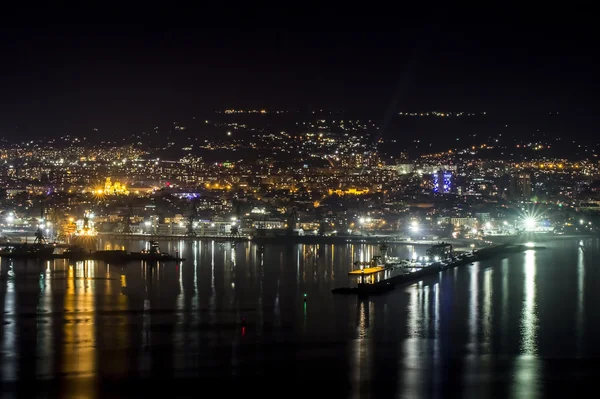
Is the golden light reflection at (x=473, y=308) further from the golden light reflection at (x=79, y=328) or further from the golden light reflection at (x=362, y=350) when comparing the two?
the golden light reflection at (x=79, y=328)

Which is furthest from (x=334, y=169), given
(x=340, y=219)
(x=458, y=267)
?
(x=458, y=267)

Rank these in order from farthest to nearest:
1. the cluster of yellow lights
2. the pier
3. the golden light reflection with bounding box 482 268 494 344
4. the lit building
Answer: the lit building → the cluster of yellow lights → the pier → the golden light reflection with bounding box 482 268 494 344

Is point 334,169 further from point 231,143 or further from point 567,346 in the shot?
point 567,346

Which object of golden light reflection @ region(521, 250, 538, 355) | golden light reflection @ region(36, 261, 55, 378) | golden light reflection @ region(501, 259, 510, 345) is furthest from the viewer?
golden light reflection @ region(501, 259, 510, 345)

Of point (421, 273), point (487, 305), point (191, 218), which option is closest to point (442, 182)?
point (191, 218)

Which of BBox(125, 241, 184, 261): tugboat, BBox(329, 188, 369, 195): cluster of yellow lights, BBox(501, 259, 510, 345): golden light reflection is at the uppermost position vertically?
BBox(329, 188, 369, 195): cluster of yellow lights

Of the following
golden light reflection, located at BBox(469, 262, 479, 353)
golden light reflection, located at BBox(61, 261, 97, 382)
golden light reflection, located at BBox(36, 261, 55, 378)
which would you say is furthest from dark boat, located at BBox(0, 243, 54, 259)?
golden light reflection, located at BBox(469, 262, 479, 353)

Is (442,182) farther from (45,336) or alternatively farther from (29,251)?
(45,336)

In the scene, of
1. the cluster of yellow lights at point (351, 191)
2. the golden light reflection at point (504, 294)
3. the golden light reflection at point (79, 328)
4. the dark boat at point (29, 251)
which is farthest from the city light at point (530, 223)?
the golden light reflection at point (79, 328)

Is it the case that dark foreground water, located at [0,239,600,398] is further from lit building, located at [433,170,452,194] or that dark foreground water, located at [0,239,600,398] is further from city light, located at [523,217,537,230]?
lit building, located at [433,170,452,194]
